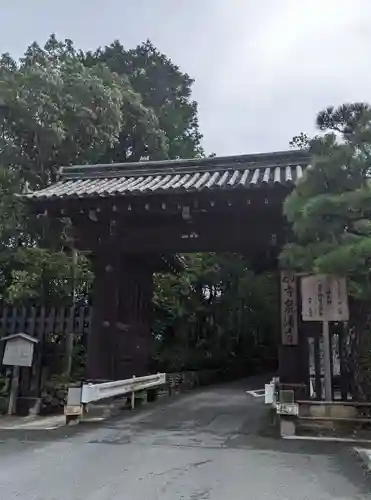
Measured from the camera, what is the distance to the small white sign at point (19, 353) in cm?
963

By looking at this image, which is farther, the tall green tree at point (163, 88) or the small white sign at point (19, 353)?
the tall green tree at point (163, 88)

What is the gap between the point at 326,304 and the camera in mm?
7855

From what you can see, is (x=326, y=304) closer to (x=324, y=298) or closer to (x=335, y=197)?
(x=324, y=298)

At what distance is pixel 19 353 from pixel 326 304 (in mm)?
5785

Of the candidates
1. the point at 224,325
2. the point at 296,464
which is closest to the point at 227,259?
the point at 224,325

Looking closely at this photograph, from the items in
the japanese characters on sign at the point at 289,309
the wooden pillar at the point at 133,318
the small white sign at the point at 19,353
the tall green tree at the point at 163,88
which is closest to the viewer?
the japanese characters on sign at the point at 289,309

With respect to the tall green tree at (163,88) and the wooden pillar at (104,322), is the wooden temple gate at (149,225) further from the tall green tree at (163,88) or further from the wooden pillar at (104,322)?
the tall green tree at (163,88)

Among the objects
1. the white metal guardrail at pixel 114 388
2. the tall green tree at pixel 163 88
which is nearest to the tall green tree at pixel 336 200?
the white metal guardrail at pixel 114 388

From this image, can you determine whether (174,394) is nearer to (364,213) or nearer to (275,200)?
(275,200)

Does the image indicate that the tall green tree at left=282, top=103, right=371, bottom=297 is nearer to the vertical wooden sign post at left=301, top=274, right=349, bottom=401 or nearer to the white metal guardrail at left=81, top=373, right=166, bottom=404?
the vertical wooden sign post at left=301, top=274, right=349, bottom=401

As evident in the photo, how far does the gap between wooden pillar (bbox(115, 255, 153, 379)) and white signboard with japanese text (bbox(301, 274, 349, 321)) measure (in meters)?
3.85

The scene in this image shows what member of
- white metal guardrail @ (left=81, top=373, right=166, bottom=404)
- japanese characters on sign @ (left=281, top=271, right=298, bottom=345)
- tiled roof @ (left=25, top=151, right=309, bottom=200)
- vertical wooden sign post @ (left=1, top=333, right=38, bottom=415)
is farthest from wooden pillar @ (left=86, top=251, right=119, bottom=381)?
japanese characters on sign @ (left=281, top=271, right=298, bottom=345)

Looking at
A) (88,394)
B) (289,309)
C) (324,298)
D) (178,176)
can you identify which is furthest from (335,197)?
(178,176)

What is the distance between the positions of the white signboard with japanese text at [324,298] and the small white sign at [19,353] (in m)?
5.21
